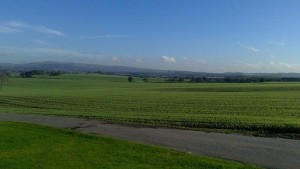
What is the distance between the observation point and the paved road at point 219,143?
16625 mm

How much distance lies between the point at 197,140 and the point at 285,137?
5235mm

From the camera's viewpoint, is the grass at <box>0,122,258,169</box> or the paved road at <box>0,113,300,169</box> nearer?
the grass at <box>0,122,258,169</box>

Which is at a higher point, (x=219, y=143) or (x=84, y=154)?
(x=84, y=154)

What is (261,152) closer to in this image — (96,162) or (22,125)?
(96,162)

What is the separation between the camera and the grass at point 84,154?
14.5 metres

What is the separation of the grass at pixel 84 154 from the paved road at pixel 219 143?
170 centimetres

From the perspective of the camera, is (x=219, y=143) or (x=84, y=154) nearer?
(x=84, y=154)

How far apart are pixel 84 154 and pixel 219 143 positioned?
7483 mm

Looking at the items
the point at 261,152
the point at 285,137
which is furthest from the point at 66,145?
the point at 285,137

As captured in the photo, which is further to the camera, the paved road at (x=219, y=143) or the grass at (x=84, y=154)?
the paved road at (x=219, y=143)

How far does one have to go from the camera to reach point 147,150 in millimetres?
17547

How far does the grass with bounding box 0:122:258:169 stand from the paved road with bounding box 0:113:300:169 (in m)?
1.70

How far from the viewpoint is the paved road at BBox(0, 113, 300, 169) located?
655 inches

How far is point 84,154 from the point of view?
16.5 meters
